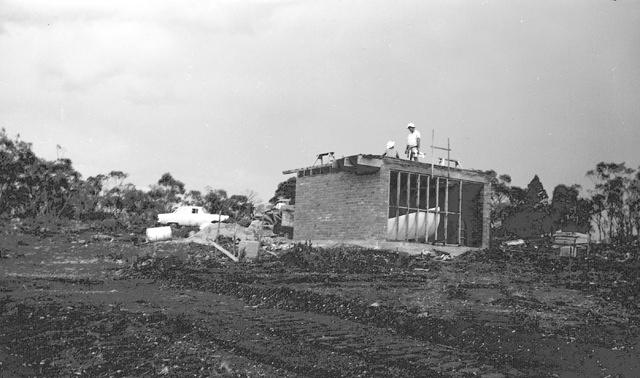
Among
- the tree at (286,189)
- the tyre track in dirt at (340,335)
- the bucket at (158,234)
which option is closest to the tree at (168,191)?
the tree at (286,189)

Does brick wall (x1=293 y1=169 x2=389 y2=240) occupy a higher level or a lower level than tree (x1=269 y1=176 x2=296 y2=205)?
lower

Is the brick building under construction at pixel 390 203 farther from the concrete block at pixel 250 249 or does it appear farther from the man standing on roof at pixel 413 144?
the concrete block at pixel 250 249

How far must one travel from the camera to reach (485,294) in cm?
1045

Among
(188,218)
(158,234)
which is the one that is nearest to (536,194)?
(188,218)

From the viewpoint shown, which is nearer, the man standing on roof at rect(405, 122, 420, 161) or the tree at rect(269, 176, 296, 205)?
the man standing on roof at rect(405, 122, 420, 161)

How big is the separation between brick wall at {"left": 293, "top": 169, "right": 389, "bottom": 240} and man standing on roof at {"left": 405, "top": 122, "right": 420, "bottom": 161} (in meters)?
1.67

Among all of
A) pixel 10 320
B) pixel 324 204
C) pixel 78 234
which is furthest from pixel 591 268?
pixel 78 234

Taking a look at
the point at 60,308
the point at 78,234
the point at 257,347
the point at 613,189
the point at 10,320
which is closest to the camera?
the point at 257,347

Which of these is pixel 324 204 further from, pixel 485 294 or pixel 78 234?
pixel 78 234

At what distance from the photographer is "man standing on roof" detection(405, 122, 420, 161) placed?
19.5 m

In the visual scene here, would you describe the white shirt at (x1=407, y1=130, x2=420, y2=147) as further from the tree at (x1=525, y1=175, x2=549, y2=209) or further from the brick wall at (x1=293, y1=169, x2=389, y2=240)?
the tree at (x1=525, y1=175, x2=549, y2=209)

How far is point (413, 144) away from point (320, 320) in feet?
40.3

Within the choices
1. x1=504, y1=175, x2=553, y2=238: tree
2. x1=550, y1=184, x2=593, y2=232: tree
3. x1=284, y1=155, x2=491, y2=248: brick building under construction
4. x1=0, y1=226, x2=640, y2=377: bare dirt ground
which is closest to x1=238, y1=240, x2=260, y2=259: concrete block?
x1=0, y1=226, x2=640, y2=377: bare dirt ground

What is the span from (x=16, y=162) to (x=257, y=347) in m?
33.8
